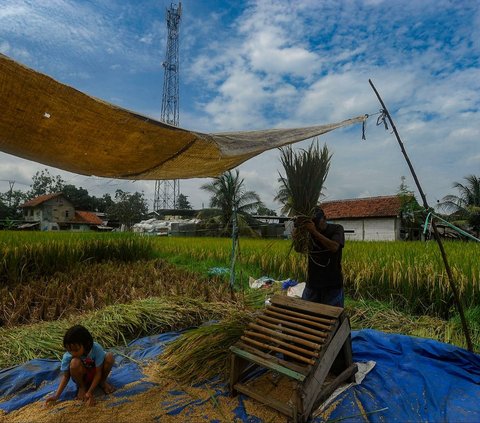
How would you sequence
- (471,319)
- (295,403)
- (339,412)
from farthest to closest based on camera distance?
(471,319) < (339,412) < (295,403)

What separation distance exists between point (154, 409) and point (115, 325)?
5.17 ft

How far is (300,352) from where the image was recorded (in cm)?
252

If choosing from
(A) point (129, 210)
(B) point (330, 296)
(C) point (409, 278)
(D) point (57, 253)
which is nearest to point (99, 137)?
(B) point (330, 296)

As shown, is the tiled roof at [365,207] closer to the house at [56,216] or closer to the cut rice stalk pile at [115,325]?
the cut rice stalk pile at [115,325]

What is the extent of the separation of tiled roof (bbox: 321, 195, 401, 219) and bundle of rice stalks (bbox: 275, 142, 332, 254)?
18234 millimetres

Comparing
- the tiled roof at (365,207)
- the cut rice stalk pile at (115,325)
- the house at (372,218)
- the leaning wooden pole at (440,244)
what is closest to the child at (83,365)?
the cut rice stalk pile at (115,325)

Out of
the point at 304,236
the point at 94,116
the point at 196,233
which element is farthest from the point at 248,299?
the point at 196,233

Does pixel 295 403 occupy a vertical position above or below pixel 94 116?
below

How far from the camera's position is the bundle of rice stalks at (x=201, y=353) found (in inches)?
109

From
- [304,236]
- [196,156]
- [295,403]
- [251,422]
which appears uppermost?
[196,156]

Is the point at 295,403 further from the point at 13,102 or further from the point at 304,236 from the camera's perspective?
the point at 13,102

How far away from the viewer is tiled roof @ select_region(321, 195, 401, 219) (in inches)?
808

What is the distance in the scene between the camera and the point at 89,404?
2.33m

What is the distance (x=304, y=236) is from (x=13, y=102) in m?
2.22
